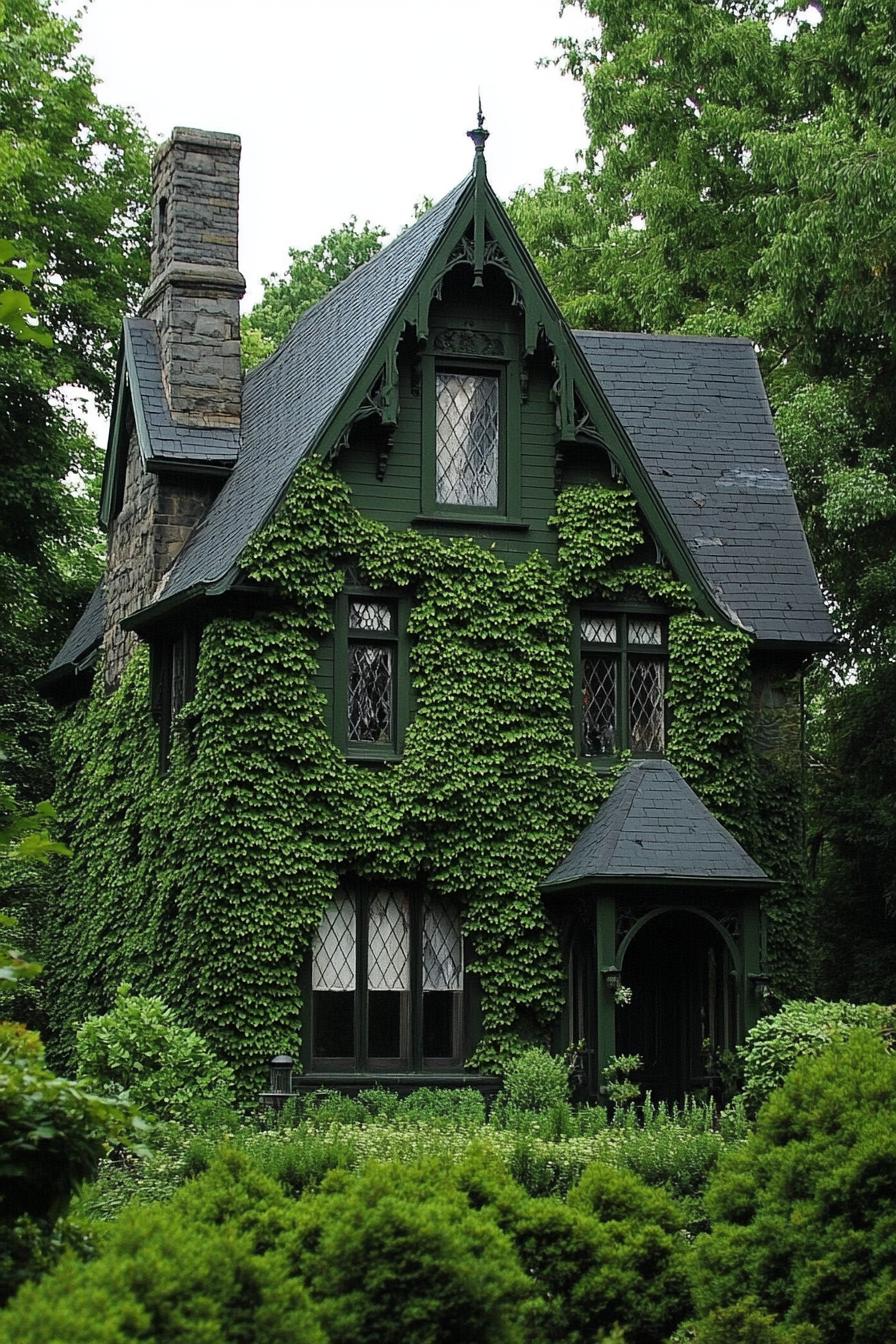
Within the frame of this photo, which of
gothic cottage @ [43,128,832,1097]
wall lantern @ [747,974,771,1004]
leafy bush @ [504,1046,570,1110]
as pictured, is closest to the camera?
leafy bush @ [504,1046,570,1110]

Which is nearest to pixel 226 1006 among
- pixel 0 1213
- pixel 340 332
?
pixel 340 332

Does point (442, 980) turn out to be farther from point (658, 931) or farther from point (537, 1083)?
point (658, 931)

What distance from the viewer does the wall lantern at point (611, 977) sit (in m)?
19.0

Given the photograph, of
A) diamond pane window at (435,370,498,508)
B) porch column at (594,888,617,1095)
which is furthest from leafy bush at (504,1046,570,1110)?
diamond pane window at (435,370,498,508)

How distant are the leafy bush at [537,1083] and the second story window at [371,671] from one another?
3485 mm

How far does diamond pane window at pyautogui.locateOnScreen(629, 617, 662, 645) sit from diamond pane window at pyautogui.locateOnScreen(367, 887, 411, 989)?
373 cm

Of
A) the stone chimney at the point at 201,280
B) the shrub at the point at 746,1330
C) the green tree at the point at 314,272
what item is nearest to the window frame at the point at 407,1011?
the stone chimney at the point at 201,280

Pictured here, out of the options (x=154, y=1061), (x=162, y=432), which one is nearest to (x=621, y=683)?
(x=162, y=432)

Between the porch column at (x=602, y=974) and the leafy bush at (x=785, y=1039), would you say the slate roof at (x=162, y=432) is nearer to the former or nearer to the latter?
the porch column at (x=602, y=974)

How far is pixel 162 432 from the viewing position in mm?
22359

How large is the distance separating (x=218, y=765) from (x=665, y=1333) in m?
9.75

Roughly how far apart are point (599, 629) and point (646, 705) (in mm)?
942

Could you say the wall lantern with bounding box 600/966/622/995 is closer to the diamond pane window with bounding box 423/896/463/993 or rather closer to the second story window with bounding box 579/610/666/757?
the diamond pane window with bounding box 423/896/463/993

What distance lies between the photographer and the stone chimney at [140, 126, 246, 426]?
23.0m
